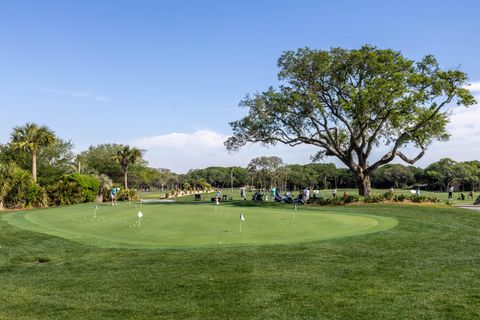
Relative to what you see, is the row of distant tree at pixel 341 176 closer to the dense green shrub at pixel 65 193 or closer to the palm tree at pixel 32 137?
the palm tree at pixel 32 137

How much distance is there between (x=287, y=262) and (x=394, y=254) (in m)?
3.45

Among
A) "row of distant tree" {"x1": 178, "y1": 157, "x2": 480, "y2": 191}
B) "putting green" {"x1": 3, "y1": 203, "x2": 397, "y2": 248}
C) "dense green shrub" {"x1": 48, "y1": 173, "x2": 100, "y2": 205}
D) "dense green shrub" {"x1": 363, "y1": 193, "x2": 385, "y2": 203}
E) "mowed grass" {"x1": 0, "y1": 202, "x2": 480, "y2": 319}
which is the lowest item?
"mowed grass" {"x1": 0, "y1": 202, "x2": 480, "y2": 319}

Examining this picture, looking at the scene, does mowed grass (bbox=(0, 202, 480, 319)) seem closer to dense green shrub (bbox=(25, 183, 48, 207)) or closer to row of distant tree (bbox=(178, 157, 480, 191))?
dense green shrub (bbox=(25, 183, 48, 207))

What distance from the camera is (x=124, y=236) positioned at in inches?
635

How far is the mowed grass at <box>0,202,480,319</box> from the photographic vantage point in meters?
7.74

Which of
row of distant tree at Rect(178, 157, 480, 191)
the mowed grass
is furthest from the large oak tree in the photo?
row of distant tree at Rect(178, 157, 480, 191)

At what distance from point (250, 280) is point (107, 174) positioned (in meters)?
76.1

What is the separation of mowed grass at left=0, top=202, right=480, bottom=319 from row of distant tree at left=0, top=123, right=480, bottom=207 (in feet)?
91.2

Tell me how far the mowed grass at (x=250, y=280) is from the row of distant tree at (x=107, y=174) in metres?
27.8

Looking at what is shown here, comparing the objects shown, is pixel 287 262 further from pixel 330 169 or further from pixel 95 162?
pixel 330 169

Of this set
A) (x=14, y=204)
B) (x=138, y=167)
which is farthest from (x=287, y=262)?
(x=138, y=167)

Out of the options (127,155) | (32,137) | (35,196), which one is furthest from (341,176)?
(35,196)

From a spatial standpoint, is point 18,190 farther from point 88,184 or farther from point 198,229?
point 198,229

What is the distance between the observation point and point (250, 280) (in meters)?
9.84
